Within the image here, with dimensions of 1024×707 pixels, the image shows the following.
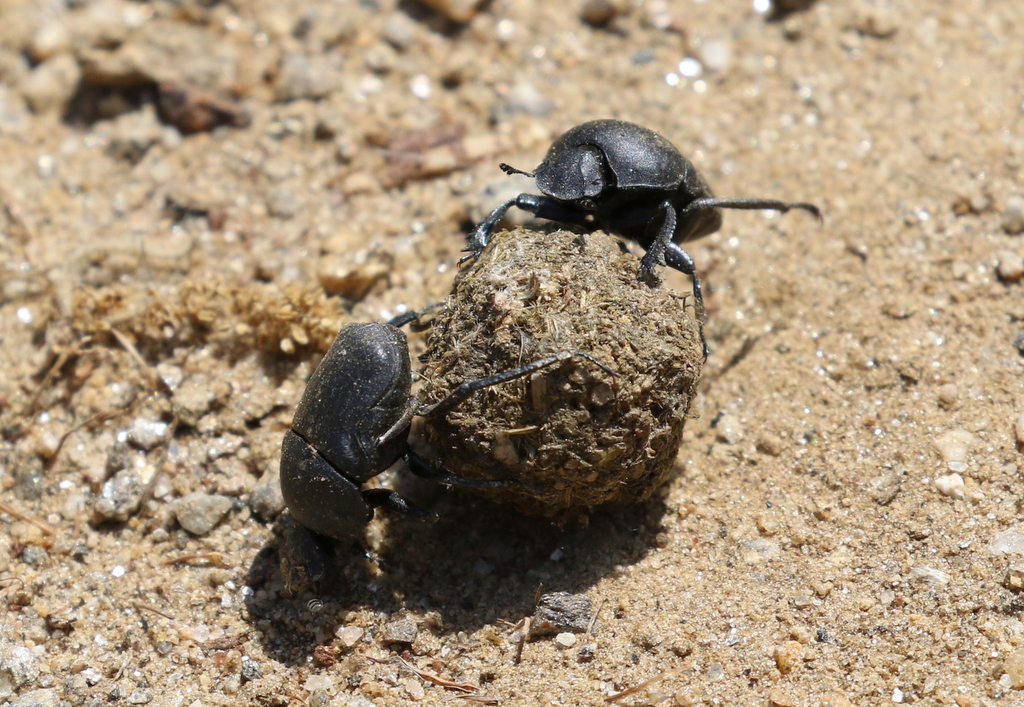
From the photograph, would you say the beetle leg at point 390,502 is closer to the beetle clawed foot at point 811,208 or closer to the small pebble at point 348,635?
the small pebble at point 348,635

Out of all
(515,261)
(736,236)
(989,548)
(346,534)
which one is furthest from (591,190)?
(989,548)

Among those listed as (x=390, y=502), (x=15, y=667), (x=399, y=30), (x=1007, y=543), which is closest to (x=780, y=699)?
(x=1007, y=543)

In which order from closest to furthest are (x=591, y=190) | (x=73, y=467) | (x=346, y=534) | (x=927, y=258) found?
(x=346, y=534), (x=591, y=190), (x=73, y=467), (x=927, y=258)

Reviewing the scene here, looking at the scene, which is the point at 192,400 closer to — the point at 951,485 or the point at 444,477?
the point at 444,477

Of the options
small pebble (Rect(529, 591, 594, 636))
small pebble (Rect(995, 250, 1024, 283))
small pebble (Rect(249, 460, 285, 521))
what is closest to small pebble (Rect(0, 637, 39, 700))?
small pebble (Rect(249, 460, 285, 521))

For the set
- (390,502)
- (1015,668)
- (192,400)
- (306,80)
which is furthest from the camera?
(306,80)

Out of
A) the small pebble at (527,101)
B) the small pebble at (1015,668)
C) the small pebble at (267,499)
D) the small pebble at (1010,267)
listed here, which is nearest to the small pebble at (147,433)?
the small pebble at (267,499)

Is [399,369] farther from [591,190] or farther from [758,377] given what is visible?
[758,377]

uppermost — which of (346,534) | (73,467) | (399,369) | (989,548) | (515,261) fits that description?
(515,261)
